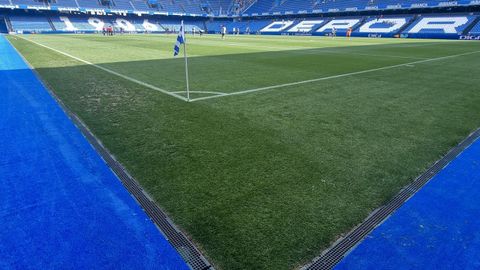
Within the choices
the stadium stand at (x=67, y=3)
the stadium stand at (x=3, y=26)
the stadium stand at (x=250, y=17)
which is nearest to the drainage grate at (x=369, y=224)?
the stadium stand at (x=250, y=17)

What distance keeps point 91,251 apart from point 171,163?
173 cm

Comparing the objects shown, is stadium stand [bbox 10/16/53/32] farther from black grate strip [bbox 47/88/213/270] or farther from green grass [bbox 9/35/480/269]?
black grate strip [bbox 47/88/213/270]

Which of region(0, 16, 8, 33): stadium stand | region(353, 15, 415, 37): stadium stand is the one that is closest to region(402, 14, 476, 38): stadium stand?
region(353, 15, 415, 37): stadium stand

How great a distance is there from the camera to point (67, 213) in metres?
3.15

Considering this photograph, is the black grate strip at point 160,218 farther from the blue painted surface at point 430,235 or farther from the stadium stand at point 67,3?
the stadium stand at point 67,3

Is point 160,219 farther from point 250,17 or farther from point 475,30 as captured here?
point 250,17

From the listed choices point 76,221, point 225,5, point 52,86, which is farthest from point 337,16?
point 76,221

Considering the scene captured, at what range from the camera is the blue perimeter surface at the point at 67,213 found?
2.58 meters

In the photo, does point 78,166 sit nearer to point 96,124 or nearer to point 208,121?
point 96,124

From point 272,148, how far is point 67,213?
2.97 m

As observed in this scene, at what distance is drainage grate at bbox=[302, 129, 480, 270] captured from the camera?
101 inches

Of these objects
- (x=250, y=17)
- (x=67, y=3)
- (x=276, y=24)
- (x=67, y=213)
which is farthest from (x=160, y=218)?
(x=250, y=17)

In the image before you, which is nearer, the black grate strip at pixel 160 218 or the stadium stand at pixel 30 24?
the black grate strip at pixel 160 218

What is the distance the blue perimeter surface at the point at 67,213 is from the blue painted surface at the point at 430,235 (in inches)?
70.2
